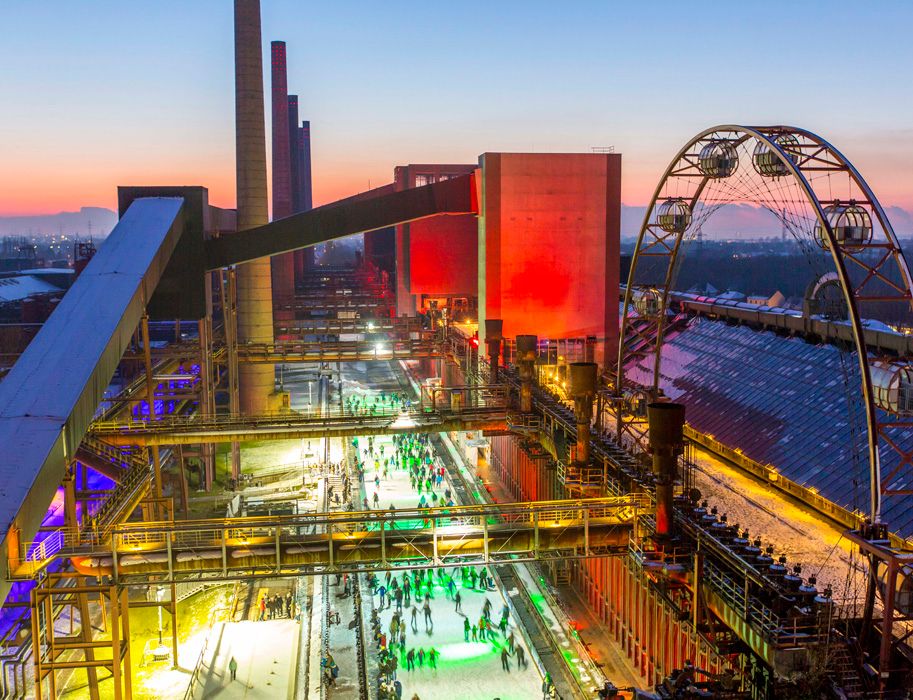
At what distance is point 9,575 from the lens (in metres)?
12.9

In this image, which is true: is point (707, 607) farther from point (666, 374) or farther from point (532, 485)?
point (666, 374)

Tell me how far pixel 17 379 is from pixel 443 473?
982 inches

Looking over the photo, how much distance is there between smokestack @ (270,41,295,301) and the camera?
3009 inches

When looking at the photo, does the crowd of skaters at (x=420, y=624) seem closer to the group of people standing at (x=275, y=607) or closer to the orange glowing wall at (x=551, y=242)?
the group of people standing at (x=275, y=607)

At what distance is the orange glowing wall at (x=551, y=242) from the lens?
1487 inches

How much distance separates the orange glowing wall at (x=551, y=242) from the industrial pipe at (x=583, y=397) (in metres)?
17.2

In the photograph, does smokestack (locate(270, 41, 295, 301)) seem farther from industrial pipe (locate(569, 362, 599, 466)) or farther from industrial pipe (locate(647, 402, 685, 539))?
industrial pipe (locate(647, 402, 685, 539))

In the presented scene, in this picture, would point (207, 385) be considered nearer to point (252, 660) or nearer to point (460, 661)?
point (252, 660)

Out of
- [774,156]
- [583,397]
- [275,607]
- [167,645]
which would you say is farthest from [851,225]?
[167,645]

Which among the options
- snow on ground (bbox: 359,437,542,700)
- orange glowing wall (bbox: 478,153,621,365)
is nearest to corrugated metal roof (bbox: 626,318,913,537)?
orange glowing wall (bbox: 478,153,621,365)

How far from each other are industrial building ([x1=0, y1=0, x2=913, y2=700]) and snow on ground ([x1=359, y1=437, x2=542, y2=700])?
0.11m

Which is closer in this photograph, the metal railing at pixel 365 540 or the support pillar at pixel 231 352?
Answer: the metal railing at pixel 365 540

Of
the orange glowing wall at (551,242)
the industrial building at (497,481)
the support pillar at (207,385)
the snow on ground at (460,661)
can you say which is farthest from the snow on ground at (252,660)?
the orange glowing wall at (551,242)

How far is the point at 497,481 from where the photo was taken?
38875mm
